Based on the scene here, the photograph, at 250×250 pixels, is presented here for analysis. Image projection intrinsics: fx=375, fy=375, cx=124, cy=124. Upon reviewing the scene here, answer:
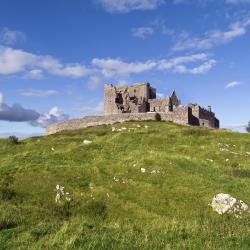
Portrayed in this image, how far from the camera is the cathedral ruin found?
311 ft

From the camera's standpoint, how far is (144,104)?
107m

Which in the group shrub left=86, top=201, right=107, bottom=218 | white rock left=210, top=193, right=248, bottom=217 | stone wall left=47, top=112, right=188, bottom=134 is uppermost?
stone wall left=47, top=112, right=188, bottom=134

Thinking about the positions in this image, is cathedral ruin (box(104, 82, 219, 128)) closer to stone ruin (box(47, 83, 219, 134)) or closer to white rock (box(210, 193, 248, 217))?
stone ruin (box(47, 83, 219, 134))

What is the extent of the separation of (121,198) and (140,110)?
253ft

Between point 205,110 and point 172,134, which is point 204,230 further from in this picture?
point 205,110

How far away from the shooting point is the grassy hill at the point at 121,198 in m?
13.9

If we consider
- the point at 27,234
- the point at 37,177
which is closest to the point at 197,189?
the point at 37,177

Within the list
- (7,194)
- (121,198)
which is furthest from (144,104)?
(7,194)

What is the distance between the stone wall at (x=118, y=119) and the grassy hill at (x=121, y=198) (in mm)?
44158

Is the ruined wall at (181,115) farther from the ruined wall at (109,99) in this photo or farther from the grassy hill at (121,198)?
the grassy hill at (121,198)

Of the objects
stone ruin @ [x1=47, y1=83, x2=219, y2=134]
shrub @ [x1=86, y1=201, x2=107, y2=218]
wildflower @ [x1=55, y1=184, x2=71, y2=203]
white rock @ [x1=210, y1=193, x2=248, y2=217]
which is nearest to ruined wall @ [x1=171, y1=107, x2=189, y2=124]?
stone ruin @ [x1=47, y1=83, x2=219, y2=134]

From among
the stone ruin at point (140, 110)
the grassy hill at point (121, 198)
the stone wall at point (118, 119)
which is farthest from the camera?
the stone ruin at point (140, 110)

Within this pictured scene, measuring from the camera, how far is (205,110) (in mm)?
101250

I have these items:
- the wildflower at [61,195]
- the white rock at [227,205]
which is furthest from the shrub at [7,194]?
the white rock at [227,205]
